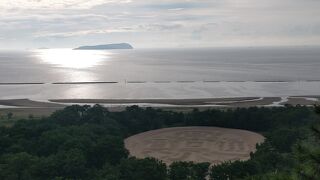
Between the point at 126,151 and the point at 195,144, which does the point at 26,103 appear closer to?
the point at 195,144

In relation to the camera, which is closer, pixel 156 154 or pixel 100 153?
pixel 100 153

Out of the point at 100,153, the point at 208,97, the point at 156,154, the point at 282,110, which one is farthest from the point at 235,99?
the point at 100,153

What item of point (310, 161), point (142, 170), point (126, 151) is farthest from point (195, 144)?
point (310, 161)

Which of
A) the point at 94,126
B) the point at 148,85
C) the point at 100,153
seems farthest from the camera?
the point at 148,85

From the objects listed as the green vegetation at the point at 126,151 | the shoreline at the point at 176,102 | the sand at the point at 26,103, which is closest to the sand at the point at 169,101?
the shoreline at the point at 176,102

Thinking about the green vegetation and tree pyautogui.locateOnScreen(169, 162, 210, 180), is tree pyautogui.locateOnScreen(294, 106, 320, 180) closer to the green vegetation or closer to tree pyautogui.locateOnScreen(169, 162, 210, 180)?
the green vegetation

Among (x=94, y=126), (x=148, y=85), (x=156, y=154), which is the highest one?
(x=148, y=85)

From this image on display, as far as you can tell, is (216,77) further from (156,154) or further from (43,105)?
(156,154)

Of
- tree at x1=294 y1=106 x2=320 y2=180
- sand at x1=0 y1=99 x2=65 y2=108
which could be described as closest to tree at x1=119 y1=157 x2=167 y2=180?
tree at x1=294 y1=106 x2=320 y2=180
